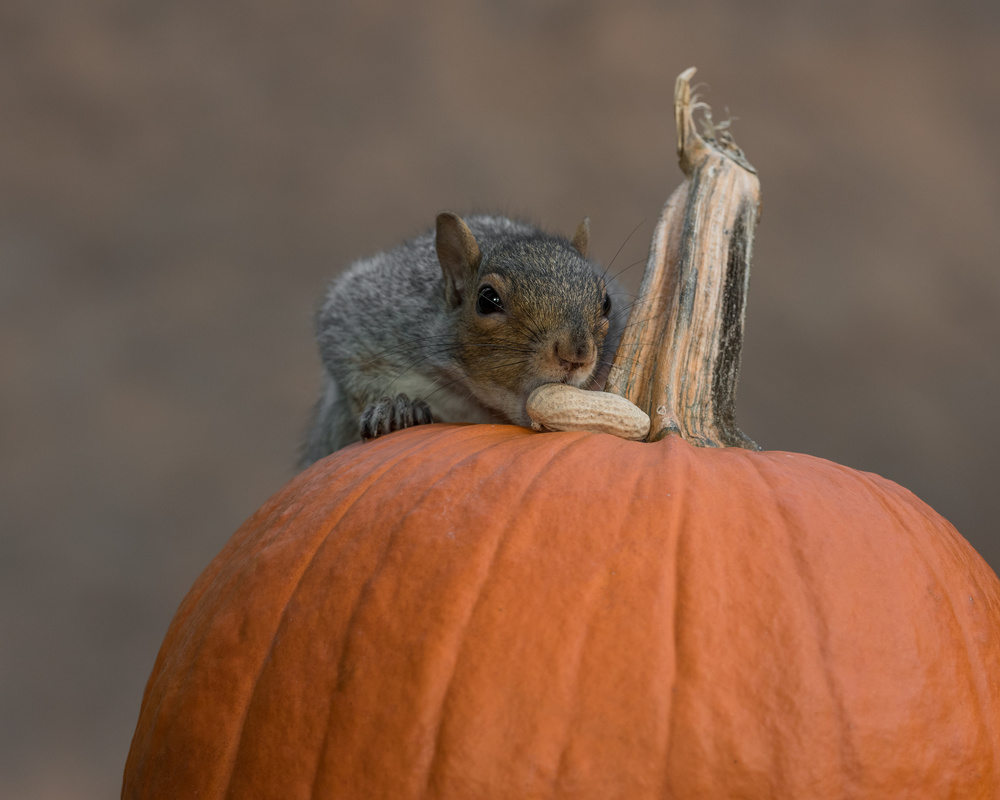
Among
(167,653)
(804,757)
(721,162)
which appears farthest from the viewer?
(721,162)

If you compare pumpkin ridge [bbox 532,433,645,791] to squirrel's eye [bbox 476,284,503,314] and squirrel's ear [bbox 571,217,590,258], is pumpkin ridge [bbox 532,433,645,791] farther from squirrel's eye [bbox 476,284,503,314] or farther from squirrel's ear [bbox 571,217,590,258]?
squirrel's ear [bbox 571,217,590,258]

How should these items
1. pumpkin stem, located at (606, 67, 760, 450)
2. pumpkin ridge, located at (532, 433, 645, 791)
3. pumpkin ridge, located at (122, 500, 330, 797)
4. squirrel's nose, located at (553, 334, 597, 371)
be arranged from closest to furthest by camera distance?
pumpkin ridge, located at (532, 433, 645, 791) → pumpkin ridge, located at (122, 500, 330, 797) → pumpkin stem, located at (606, 67, 760, 450) → squirrel's nose, located at (553, 334, 597, 371)

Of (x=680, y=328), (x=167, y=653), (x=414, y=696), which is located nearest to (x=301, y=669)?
(x=414, y=696)

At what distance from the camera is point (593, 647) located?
2.19ft

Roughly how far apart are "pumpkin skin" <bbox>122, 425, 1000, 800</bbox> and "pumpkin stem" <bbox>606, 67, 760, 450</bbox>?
11cm

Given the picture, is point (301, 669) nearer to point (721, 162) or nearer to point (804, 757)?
point (804, 757)

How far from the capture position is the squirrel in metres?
1.25

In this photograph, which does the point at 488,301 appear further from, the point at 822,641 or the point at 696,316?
the point at 822,641

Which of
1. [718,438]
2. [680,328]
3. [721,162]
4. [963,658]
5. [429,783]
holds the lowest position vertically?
[429,783]

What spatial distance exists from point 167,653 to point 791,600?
56 cm

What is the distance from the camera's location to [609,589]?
0.69 metres

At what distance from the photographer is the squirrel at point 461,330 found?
1.25 m

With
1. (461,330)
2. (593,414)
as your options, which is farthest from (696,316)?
(461,330)

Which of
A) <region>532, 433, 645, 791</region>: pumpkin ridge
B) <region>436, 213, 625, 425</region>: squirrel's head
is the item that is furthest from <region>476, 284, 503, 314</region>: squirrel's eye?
<region>532, 433, 645, 791</region>: pumpkin ridge
